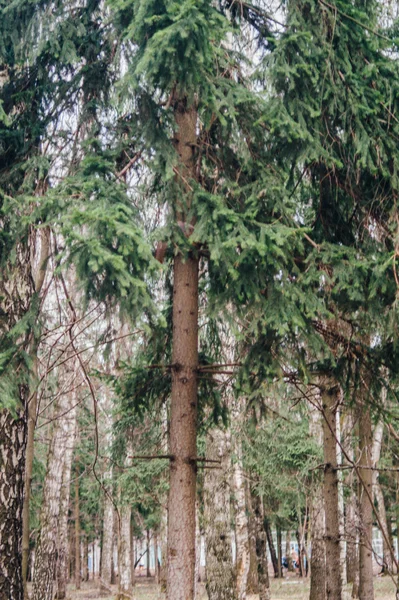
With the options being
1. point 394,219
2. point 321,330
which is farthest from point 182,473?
point 394,219

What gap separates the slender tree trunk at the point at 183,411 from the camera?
556 cm

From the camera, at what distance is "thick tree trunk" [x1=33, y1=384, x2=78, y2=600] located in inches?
397

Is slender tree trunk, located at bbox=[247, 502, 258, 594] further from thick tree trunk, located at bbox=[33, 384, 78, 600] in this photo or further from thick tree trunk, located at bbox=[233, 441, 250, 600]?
thick tree trunk, located at bbox=[33, 384, 78, 600]

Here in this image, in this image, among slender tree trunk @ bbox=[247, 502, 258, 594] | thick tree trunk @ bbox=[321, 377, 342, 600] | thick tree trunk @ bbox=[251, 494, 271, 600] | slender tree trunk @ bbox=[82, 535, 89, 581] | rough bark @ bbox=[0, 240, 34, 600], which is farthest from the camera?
slender tree trunk @ bbox=[82, 535, 89, 581]

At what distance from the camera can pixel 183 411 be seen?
589 centimetres

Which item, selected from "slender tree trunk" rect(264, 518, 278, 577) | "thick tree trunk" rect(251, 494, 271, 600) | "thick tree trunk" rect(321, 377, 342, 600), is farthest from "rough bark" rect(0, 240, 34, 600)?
Answer: "slender tree trunk" rect(264, 518, 278, 577)

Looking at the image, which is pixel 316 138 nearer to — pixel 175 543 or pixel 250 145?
pixel 250 145

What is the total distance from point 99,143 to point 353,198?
97.0 inches

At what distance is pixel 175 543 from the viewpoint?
5594 millimetres

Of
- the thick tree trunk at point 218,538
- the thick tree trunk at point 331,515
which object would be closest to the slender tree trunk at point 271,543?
the thick tree trunk at point 218,538

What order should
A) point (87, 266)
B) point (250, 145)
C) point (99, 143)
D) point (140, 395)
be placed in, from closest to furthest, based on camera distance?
point (87, 266)
point (99, 143)
point (250, 145)
point (140, 395)

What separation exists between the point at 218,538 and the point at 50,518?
312 centimetres

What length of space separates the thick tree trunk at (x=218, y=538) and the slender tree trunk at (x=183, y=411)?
4022mm

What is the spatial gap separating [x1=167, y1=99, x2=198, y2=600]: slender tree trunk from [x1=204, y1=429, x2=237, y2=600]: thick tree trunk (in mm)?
4022
